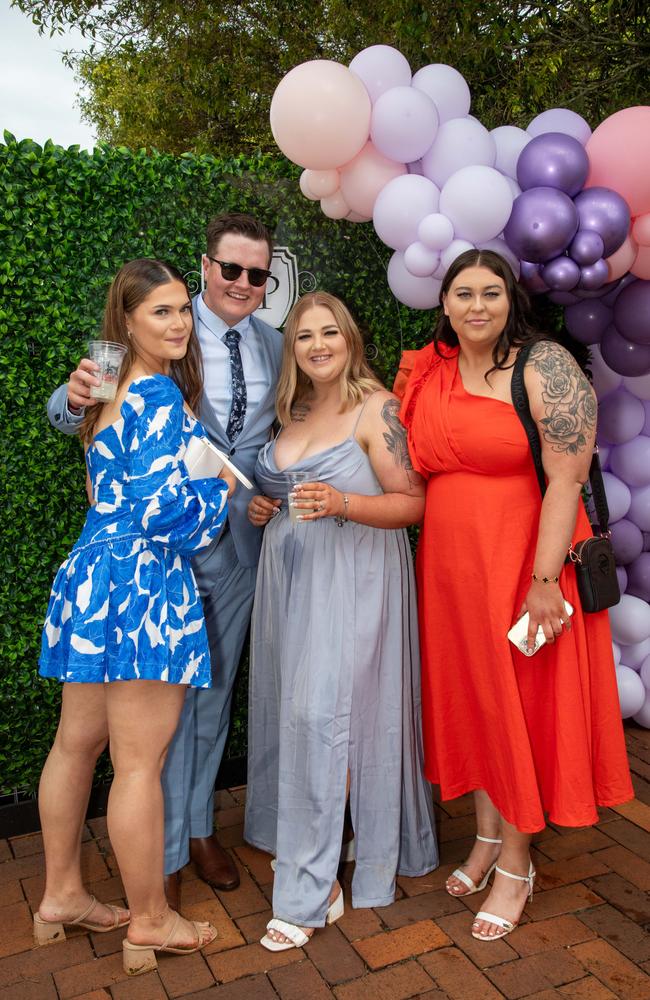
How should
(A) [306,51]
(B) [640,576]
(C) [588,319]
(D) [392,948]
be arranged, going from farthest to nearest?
(A) [306,51] → (B) [640,576] → (C) [588,319] → (D) [392,948]

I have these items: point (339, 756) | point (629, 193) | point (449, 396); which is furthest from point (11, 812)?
point (629, 193)

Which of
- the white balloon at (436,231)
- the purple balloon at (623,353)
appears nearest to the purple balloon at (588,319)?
the purple balloon at (623,353)

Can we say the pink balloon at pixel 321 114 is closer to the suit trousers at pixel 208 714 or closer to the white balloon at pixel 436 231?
the white balloon at pixel 436 231

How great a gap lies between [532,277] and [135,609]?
1.71 meters

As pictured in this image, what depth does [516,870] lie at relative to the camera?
2941mm

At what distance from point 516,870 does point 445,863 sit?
1.41 feet

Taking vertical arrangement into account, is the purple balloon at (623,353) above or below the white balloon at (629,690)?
above

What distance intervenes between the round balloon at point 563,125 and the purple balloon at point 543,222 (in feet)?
1.42

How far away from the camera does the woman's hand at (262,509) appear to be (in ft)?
9.86

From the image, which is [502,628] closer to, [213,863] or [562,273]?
[562,273]

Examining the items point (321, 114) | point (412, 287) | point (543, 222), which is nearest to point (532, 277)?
point (543, 222)

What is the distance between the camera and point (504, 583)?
2.75 meters

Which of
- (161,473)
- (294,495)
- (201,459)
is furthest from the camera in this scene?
(294,495)

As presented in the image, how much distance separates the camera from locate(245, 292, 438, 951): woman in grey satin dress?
2887 millimetres
